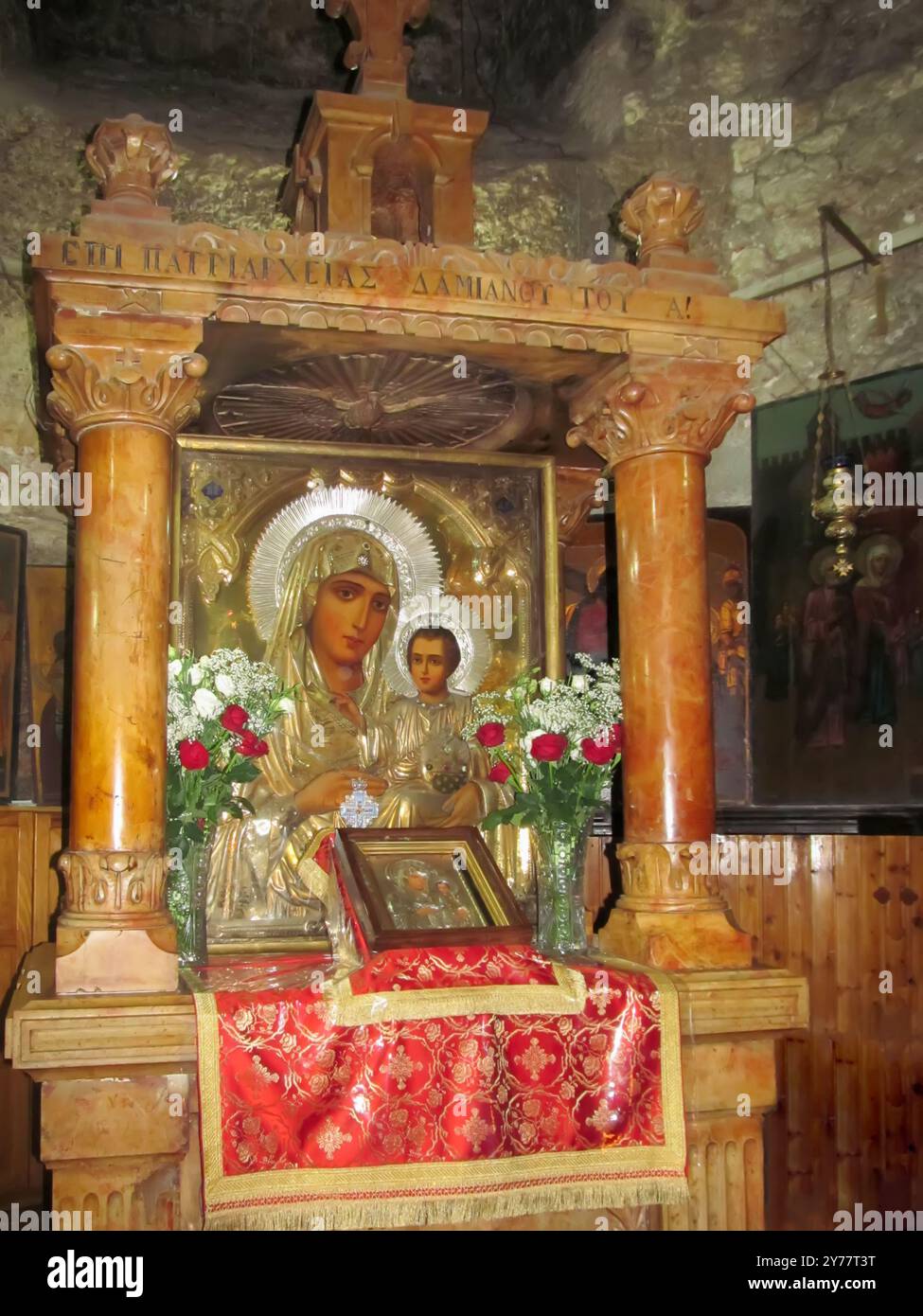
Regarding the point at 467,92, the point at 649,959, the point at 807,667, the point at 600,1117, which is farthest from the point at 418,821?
the point at 467,92

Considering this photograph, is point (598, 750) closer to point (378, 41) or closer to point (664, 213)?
point (664, 213)

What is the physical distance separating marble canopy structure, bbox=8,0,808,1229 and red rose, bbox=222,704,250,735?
29cm

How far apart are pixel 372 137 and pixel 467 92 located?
3889 millimetres

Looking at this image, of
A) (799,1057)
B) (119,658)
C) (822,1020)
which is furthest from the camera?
(799,1057)

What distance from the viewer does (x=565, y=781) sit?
485 centimetres

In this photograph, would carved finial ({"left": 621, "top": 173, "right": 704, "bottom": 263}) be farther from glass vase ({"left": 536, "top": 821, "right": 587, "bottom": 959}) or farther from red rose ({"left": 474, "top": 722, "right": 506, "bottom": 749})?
glass vase ({"left": 536, "top": 821, "right": 587, "bottom": 959})

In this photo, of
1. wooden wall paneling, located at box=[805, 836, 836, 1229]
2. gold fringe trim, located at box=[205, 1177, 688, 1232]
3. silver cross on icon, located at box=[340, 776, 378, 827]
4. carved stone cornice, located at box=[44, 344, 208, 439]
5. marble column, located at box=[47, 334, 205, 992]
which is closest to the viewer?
gold fringe trim, located at box=[205, 1177, 688, 1232]

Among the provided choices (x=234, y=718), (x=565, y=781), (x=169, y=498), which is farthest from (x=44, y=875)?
(x=565, y=781)

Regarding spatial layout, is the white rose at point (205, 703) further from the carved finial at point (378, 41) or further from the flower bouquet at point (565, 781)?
the carved finial at point (378, 41)

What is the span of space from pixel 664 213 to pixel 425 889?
2.68 m

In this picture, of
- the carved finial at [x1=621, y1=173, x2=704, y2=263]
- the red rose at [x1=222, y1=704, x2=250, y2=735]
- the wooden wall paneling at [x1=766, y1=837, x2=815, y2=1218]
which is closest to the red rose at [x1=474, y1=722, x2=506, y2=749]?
the red rose at [x1=222, y1=704, x2=250, y2=735]

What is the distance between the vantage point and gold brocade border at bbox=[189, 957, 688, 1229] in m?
3.76

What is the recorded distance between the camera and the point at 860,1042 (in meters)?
6.13

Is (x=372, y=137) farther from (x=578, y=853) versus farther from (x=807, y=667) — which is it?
(x=807, y=667)
